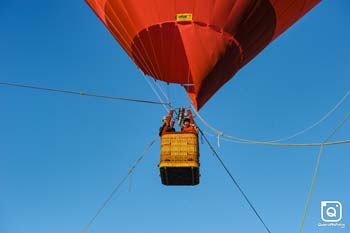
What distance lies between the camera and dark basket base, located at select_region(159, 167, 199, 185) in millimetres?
6180

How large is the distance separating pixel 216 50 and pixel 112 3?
1.75m

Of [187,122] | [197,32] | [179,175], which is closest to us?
[179,175]

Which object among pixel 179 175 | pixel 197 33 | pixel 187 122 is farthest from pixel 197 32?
pixel 179 175

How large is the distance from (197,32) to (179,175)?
2078 millimetres

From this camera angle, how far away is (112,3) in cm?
733

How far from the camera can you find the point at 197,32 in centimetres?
690

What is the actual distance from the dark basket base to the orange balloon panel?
1644mm

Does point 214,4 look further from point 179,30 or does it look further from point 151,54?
point 151,54

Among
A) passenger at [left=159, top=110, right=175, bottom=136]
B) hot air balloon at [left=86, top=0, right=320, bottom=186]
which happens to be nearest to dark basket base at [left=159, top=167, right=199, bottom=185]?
passenger at [left=159, top=110, right=175, bottom=136]

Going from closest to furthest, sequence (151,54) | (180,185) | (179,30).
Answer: (180,185), (179,30), (151,54)

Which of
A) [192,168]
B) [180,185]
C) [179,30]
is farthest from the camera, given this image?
[179,30]

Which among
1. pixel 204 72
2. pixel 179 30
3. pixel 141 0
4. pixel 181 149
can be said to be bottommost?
pixel 181 149

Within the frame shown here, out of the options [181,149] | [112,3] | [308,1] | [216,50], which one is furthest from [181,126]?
[308,1]

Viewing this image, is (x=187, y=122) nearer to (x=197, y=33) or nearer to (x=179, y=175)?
(x=179, y=175)
